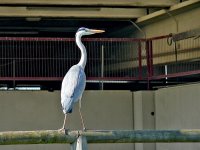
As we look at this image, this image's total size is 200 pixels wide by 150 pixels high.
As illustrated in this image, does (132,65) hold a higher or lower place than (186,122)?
higher

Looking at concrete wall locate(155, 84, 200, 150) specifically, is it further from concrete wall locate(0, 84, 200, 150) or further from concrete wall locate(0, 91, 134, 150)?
concrete wall locate(0, 91, 134, 150)

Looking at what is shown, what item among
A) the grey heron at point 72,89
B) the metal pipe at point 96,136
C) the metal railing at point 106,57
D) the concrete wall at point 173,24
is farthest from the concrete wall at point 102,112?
the metal pipe at point 96,136

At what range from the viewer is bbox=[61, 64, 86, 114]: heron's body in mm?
9828

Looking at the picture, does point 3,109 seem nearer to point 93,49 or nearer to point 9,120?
point 9,120

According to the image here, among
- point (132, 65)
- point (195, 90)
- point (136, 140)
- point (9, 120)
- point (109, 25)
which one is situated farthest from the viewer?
point (109, 25)

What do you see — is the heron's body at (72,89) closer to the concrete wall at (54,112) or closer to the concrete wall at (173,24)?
the concrete wall at (54,112)

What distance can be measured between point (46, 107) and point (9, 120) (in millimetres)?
902

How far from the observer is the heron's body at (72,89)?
32.2ft

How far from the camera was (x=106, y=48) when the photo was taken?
17844 mm

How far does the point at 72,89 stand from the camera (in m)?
10.1

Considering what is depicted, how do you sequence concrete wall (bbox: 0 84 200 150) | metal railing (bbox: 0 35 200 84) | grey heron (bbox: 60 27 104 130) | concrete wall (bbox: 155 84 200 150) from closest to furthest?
1. grey heron (bbox: 60 27 104 130)
2. concrete wall (bbox: 155 84 200 150)
3. concrete wall (bbox: 0 84 200 150)
4. metal railing (bbox: 0 35 200 84)

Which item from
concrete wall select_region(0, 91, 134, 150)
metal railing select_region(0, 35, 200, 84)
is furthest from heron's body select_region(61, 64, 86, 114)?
metal railing select_region(0, 35, 200, 84)

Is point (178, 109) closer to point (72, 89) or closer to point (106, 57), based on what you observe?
point (106, 57)

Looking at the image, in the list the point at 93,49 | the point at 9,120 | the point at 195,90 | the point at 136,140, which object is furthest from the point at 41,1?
Answer: the point at 136,140
